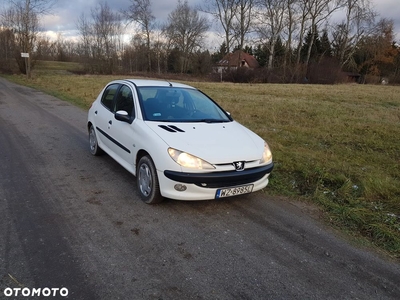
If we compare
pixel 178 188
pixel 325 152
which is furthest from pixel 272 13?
pixel 178 188

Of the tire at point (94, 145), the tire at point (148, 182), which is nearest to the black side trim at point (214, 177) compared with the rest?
the tire at point (148, 182)

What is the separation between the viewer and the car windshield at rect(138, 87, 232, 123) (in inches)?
162

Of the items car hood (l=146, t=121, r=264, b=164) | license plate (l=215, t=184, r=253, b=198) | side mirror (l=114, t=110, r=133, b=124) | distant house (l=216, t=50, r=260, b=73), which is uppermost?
distant house (l=216, t=50, r=260, b=73)

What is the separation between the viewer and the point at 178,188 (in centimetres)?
334

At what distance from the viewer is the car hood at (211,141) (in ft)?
11.0

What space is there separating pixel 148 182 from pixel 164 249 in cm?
106

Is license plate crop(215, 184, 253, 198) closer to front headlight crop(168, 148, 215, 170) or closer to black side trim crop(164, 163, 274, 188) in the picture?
black side trim crop(164, 163, 274, 188)

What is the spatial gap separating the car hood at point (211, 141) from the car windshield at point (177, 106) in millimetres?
226

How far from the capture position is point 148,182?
144 inches

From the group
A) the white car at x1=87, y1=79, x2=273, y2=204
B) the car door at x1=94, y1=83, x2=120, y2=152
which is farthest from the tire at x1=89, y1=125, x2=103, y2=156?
the white car at x1=87, y1=79, x2=273, y2=204

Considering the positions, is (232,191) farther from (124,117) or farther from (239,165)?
(124,117)

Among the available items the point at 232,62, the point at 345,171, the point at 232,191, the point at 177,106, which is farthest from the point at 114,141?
the point at 232,62

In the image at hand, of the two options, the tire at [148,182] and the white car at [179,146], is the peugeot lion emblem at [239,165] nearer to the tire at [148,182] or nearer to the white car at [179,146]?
the white car at [179,146]

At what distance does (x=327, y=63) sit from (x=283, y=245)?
46.2m
